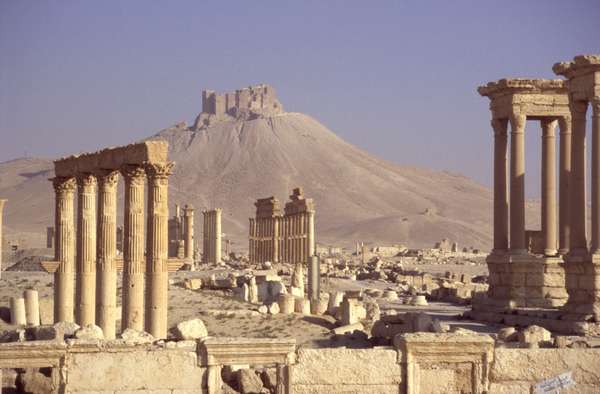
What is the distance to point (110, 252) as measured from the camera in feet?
98.9

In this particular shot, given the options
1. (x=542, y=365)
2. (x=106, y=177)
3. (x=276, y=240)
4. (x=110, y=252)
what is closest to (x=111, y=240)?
(x=110, y=252)

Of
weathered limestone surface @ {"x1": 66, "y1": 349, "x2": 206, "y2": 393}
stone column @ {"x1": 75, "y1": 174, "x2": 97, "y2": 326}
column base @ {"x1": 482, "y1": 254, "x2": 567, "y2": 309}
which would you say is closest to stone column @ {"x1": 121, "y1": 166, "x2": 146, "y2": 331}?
stone column @ {"x1": 75, "y1": 174, "x2": 97, "y2": 326}

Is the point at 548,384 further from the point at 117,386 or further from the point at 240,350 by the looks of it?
the point at 117,386

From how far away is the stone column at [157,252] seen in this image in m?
27.2

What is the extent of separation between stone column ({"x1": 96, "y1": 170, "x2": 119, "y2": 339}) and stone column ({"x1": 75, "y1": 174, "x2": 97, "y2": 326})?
79cm

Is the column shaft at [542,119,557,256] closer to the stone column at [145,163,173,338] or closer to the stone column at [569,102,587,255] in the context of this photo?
the stone column at [569,102,587,255]

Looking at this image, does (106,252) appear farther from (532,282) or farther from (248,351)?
(248,351)

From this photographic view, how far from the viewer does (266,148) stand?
194m

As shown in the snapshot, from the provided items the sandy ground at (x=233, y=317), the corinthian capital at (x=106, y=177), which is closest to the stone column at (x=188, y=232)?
the sandy ground at (x=233, y=317)

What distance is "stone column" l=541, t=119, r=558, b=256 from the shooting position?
36562mm

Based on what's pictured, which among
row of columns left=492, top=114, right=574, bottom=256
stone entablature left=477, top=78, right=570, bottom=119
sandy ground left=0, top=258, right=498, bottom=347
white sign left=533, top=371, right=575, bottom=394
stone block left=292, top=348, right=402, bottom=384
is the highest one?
stone entablature left=477, top=78, right=570, bottom=119

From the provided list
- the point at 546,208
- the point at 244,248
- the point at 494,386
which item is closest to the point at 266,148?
the point at 244,248

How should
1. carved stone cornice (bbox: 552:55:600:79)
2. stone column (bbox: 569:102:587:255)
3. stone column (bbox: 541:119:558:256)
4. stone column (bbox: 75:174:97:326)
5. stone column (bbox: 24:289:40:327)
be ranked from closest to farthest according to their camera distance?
1. carved stone cornice (bbox: 552:55:600:79)
2. stone column (bbox: 569:102:587:255)
3. stone column (bbox: 75:174:97:326)
4. stone column (bbox: 24:289:40:327)
5. stone column (bbox: 541:119:558:256)

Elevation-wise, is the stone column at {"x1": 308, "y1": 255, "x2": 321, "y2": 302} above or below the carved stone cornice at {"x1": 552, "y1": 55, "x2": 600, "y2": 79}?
below
